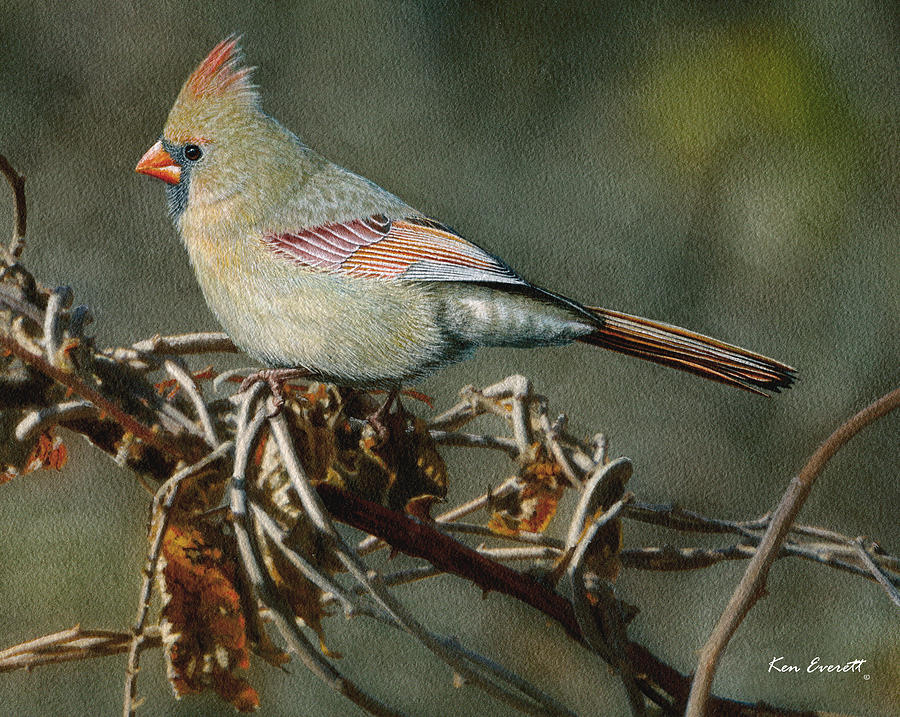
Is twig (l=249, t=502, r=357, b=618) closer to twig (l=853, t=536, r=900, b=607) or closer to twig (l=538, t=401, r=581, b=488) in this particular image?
twig (l=538, t=401, r=581, b=488)

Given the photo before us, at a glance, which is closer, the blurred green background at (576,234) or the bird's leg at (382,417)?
the bird's leg at (382,417)

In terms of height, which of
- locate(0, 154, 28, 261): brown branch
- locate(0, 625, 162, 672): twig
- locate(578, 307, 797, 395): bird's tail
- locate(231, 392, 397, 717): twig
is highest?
locate(0, 154, 28, 261): brown branch

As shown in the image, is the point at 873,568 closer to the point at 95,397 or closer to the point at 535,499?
the point at 535,499

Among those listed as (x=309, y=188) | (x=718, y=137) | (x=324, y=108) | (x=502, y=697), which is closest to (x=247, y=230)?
(x=309, y=188)

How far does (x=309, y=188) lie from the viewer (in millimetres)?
1618

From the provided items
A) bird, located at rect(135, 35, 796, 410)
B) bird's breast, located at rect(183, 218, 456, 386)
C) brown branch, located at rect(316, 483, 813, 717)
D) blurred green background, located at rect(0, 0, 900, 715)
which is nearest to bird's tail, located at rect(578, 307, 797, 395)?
bird, located at rect(135, 35, 796, 410)

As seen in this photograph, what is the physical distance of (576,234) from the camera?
72.8 inches

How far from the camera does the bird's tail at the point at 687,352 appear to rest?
1.54 metres

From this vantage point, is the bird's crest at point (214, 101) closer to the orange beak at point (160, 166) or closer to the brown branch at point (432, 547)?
the orange beak at point (160, 166)

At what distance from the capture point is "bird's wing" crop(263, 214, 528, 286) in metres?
1.52

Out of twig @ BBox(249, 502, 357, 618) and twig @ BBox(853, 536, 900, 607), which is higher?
twig @ BBox(249, 502, 357, 618)
